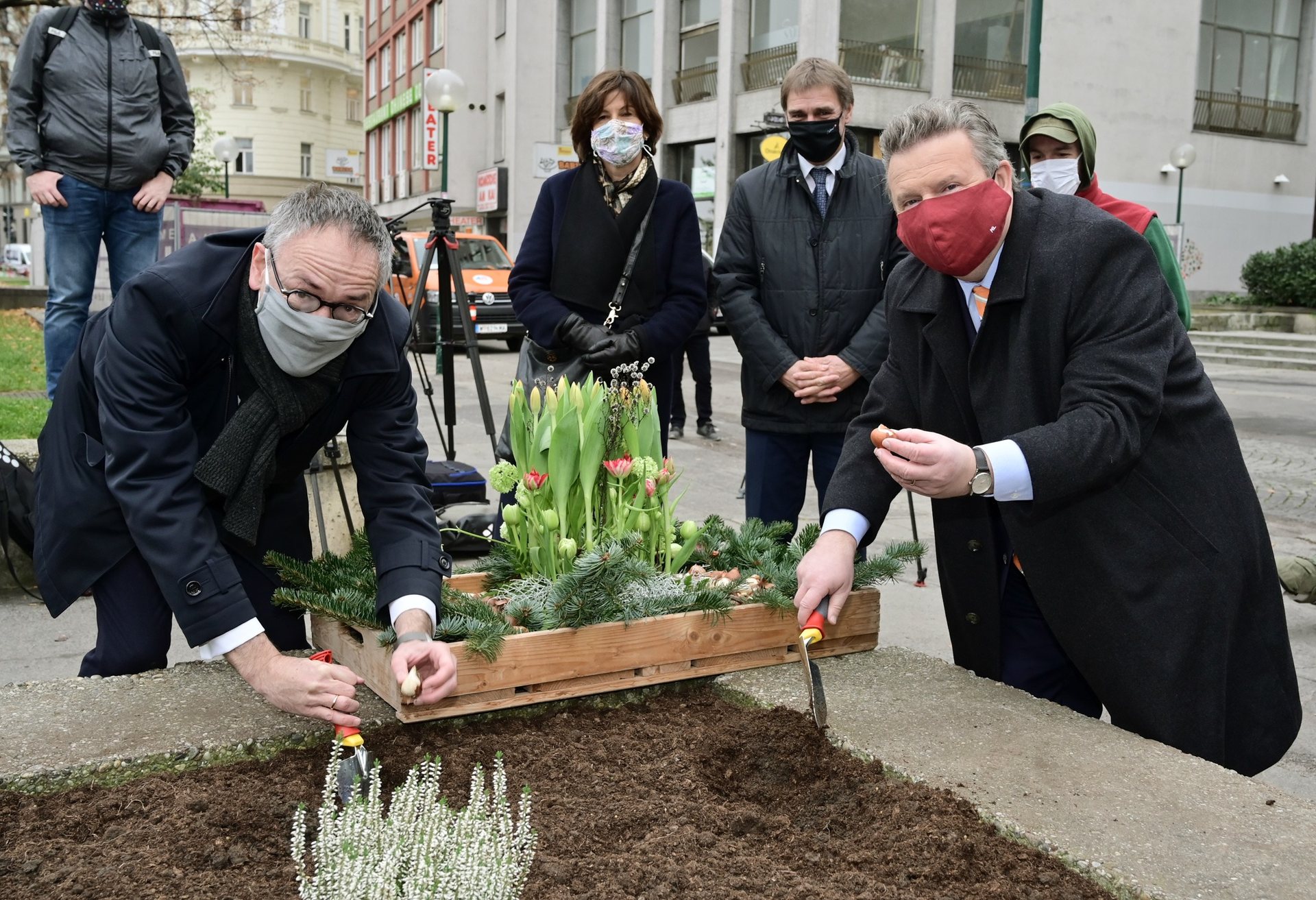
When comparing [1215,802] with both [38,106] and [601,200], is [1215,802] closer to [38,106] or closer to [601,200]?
[601,200]

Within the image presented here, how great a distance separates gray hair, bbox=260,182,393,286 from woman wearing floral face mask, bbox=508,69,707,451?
185cm

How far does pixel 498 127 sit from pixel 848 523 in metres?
36.9

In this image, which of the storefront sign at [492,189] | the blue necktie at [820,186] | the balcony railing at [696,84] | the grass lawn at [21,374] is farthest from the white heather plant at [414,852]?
the storefront sign at [492,189]

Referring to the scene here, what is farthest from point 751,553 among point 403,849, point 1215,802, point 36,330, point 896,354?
point 36,330

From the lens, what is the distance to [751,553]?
3.45 m

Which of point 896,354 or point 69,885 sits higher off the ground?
point 896,354

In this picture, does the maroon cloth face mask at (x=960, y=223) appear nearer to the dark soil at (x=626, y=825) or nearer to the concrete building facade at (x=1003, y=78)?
the dark soil at (x=626, y=825)

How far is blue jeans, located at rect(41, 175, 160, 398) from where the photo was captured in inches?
217

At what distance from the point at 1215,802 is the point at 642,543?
170cm

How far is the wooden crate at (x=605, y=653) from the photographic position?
8.77 feet

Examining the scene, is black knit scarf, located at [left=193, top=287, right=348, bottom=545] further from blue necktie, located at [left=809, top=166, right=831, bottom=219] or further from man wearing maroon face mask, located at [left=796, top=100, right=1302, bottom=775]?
blue necktie, located at [left=809, top=166, right=831, bottom=219]

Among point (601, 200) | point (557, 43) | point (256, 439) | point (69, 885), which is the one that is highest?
point (557, 43)

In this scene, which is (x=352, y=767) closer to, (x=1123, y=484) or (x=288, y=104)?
(x=1123, y=484)

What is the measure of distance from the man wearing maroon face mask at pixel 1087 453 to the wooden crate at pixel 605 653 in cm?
44
